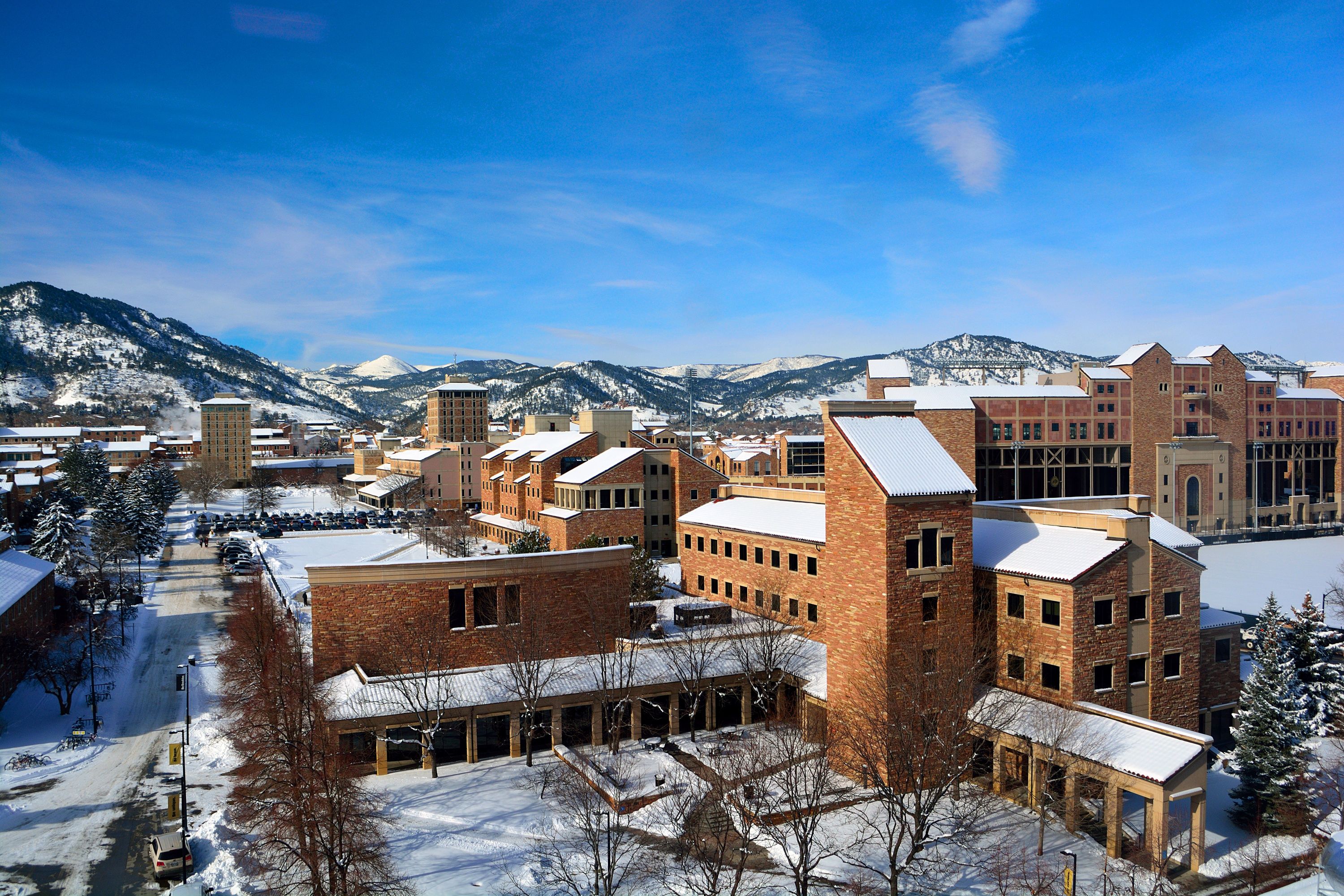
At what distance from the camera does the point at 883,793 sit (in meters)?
25.0

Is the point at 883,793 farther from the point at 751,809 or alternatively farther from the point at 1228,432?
the point at 1228,432

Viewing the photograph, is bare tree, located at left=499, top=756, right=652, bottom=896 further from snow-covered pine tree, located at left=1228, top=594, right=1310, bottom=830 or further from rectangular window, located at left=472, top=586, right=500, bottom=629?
snow-covered pine tree, located at left=1228, top=594, right=1310, bottom=830

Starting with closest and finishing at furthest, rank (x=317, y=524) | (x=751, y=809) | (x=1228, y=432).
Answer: (x=751, y=809) → (x=1228, y=432) → (x=317, y=524)

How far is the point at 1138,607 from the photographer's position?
1291 inches

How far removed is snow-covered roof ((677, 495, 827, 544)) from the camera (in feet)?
153

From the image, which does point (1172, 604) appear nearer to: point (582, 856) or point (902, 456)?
point (902, 456)

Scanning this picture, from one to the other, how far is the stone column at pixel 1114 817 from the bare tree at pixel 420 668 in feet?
81.8

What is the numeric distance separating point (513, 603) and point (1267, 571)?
72283mm

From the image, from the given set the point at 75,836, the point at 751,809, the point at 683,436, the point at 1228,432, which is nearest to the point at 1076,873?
the point at 751,809

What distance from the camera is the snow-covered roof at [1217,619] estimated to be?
128 feet

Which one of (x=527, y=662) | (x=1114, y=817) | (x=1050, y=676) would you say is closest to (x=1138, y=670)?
(x=1050, y=676)

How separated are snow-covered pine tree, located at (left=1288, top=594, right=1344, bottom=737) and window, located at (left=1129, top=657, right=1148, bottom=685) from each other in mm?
10597

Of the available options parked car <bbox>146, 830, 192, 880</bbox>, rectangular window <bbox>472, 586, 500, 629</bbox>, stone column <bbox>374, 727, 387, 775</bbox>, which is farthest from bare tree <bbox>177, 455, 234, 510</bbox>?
parked car <bbox>146, 830, 192, 880</bbox>

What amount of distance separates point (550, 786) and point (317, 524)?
93.6m
